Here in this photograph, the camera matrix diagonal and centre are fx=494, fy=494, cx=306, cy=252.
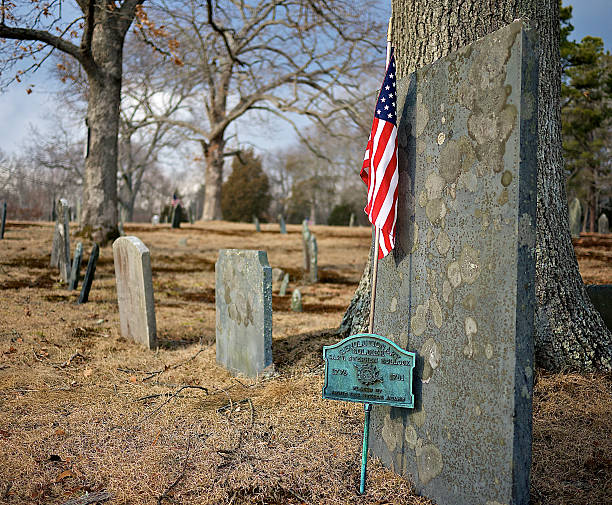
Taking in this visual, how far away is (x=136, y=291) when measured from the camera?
18.3 feet

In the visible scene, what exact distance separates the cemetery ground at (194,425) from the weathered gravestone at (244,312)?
0.18m

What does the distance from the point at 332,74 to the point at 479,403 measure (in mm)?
24815

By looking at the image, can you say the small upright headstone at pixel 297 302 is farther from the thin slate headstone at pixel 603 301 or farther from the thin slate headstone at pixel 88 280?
the thin slate headstone at pixel 603 301

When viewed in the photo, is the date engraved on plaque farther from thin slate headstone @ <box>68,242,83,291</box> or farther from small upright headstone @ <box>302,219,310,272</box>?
small upright headstone @ <box>302,219,310,272</box>

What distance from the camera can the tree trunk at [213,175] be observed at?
98.2 feet

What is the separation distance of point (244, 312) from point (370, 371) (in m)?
2.27

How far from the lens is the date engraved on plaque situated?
2604 millimetres

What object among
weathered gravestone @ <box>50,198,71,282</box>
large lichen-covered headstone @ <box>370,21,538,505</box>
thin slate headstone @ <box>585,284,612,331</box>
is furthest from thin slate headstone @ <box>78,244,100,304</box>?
thin slate headstone @ <box>585,284,612,331</box>

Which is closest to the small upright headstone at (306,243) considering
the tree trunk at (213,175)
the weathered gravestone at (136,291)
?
the weathered gravestone at (136,291)

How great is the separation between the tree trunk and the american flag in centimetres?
2809

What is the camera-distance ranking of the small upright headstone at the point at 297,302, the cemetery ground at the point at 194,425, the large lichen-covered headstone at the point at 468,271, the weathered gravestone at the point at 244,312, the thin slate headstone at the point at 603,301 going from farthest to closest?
the small upright headstone at the point at 297,302
the thin slate headstone at the point at 603,301
the weathered gravestone at the point at 244,312
the cemetery ground at the point at 194,425
the large lichen-covered headstone at the point at 468,271

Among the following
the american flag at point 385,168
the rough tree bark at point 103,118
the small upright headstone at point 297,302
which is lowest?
the small upright headstone at point 297,302

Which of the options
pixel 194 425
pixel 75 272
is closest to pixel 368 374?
pixel 194 425

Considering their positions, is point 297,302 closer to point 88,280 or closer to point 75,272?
point 88,280
